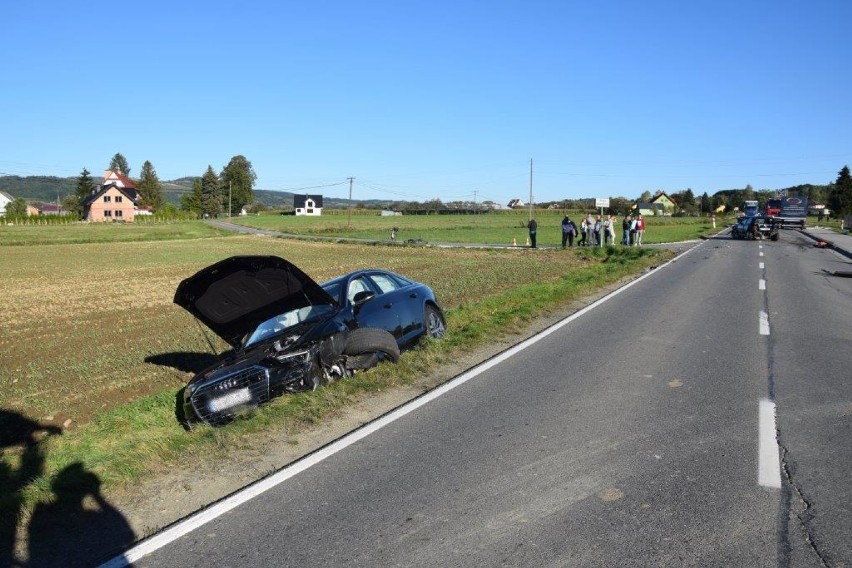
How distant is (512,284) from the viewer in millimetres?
21219

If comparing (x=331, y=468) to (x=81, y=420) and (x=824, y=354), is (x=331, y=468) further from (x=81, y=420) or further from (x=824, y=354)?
(x=824, y=354)

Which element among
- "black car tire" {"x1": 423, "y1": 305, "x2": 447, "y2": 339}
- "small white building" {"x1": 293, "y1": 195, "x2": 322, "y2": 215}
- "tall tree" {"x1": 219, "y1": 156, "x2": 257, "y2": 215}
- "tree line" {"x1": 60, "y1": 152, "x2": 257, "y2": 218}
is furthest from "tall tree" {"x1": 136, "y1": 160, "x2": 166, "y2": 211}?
"black car tire" {"x1": 423, "y1": 305, "x2": 447, "y2": 339}

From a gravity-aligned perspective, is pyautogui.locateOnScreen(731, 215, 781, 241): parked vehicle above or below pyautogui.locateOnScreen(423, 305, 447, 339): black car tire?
above

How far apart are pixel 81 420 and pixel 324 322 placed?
3.31m

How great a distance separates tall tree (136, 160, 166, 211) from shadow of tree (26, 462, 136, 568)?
148573mm

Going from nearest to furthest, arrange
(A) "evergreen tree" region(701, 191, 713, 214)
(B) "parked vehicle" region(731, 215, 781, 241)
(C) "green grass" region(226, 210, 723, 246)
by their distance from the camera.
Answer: (B) "parked vehicle" region(731, 215, 781, 241) → (C) "green grass" region(226, 210, 723, 246) → (A) "evergreen tree" region(701, 191, 713, 214)

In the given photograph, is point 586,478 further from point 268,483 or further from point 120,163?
point 120,163

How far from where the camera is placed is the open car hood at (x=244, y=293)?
7586 mm

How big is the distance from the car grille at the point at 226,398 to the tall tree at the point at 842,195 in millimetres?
107119

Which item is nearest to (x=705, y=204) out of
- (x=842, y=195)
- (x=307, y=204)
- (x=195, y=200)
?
Result: (x=842, y=195)

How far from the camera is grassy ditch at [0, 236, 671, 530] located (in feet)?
19.6

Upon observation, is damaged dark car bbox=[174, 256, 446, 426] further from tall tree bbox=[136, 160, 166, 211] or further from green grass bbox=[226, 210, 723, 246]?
tall tree bbox=[136, 160, 166, 211]

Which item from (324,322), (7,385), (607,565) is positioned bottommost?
(7,385)

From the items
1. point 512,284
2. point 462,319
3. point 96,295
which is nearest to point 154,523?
point 462,319
